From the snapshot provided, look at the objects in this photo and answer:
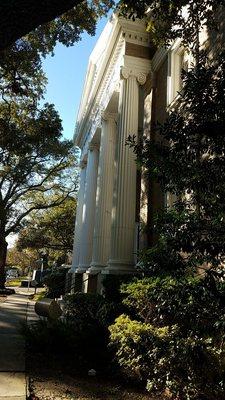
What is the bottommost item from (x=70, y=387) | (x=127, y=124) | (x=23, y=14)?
(x=70, y=387)

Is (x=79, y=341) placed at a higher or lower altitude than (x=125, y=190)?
lower

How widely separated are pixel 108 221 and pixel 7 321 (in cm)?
670

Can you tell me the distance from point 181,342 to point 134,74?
483 inches

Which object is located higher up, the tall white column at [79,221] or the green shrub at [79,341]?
the tall white column at [79,221]

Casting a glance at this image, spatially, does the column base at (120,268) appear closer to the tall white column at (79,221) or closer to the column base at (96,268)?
the column base at (96,268)

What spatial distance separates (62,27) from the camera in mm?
12930

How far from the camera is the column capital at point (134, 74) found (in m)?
15.4

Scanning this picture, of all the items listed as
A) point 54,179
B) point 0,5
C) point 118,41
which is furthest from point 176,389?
point 54,179

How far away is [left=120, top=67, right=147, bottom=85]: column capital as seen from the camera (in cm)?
1536

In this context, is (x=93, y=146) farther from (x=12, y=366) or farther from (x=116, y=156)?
(x=12, y=366)

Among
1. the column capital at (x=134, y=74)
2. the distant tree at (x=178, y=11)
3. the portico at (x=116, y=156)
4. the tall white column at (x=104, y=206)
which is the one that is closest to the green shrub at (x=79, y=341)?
the portico at (x=116, y=156)

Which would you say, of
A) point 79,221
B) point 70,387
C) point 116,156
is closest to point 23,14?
point 70,387

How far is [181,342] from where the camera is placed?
5090 mm

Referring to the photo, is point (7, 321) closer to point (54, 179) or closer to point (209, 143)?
point (209, 143)
